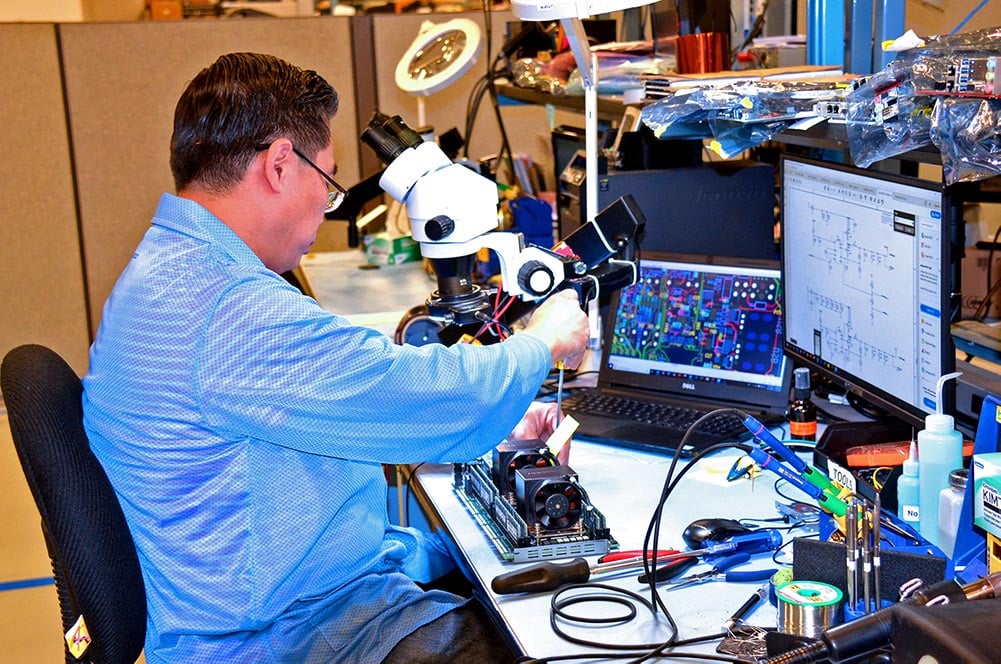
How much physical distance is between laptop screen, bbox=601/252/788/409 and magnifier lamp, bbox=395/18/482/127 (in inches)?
43.4

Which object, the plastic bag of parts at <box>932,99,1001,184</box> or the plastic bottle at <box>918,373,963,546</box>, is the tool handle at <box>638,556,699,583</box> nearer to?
the plastic bottle at <box>918,373,963,546</box>

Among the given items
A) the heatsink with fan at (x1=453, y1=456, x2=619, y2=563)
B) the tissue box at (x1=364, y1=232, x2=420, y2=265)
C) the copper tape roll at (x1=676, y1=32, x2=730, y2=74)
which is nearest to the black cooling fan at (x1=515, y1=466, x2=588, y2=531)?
the heatsink with fan at (x1=453, y1=456, x2=619, y2=563)

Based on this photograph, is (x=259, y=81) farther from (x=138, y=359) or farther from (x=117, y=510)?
(x=117, y=510)

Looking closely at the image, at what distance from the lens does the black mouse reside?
1.36m

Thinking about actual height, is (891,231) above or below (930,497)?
above

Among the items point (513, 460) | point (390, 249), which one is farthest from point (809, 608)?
point (390, 249)

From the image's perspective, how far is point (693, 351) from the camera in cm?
189

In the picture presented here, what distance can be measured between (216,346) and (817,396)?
3.75 ft

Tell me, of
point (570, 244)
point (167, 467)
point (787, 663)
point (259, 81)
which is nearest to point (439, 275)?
point (570, 244)

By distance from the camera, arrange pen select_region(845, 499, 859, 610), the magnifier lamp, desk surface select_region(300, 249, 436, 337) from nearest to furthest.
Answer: pen select_region(845, 499, 859, 610), desk surface select_region(300, 249, 436, 337), the magnifier lamp

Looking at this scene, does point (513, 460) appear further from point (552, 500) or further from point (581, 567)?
point (581, 567)

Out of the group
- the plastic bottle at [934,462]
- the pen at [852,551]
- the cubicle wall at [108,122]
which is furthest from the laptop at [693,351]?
the cubicle wall at [108,122]

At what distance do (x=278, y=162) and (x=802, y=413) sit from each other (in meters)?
0.91

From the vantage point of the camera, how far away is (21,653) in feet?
8.30
